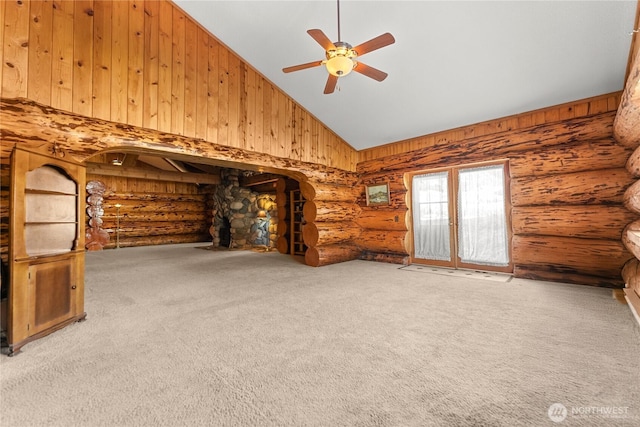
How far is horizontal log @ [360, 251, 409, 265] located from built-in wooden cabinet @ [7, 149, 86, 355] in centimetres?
524

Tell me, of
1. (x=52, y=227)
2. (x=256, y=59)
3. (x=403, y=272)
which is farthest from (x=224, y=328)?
(x=256, y=59)

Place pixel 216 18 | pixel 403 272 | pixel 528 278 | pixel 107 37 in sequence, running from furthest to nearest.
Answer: pixel 403 272
pixel 528 278
pixel 216 18
pixel 107 37

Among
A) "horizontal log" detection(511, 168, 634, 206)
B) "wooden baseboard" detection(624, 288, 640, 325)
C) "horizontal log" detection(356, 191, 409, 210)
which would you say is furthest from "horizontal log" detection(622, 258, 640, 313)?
"horizontal log" detection(356, 191, 409, 210)

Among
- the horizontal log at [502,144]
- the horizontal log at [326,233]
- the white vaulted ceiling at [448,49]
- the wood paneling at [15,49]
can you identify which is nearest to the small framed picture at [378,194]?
the horizontal log at [502,144]

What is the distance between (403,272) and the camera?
194 inches

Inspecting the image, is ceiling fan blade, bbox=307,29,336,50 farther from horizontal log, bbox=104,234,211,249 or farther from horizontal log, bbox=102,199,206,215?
horizontal log, bbox=104,234,211,249

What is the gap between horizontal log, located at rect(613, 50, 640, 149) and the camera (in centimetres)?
227

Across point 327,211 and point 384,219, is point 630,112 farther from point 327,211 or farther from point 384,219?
point 327,211

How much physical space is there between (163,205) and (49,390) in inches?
404

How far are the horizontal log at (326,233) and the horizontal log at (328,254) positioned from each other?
0.12m

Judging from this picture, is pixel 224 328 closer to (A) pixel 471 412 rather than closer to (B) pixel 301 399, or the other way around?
(B) pixel 301 399

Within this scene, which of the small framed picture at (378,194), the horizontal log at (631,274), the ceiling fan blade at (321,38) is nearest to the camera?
the ceiling fan blade at (321,38)

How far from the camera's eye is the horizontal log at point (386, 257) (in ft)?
19.3

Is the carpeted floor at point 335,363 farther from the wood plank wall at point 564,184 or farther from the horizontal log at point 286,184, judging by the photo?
the horizontal log at point 286,184
